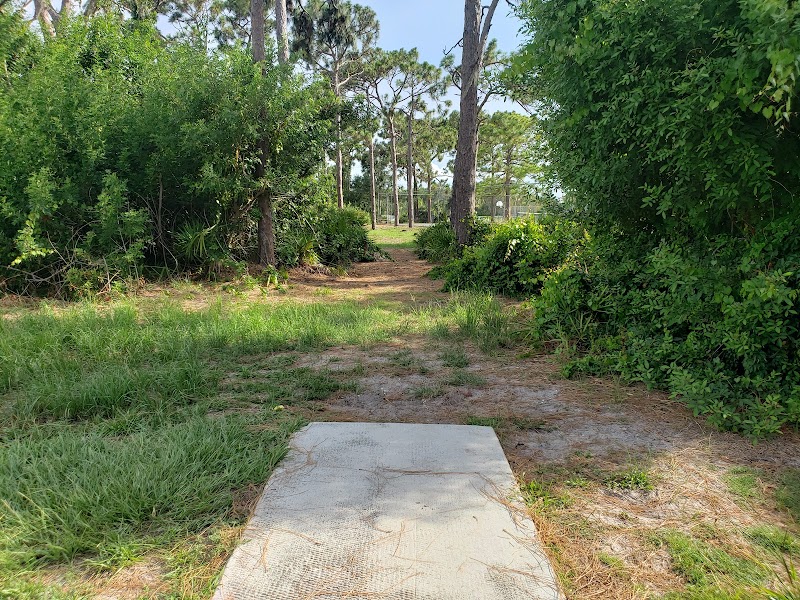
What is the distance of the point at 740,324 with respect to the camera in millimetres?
3191

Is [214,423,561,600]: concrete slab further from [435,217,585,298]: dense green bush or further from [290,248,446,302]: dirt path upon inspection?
[290,248,446,302]: dirt path

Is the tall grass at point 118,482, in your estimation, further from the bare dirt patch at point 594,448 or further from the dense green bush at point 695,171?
the dense green bush at point 695,171

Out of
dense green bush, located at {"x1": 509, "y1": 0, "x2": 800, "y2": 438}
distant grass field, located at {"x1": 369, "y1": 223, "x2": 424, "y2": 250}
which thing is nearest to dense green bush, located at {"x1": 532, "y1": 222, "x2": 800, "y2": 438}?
dense green bush, located at {"x1": 509, "y1": 0, "x2": 800, "y2": 438}

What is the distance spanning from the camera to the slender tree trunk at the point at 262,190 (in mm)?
9289

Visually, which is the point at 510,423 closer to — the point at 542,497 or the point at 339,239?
the point at 542,497

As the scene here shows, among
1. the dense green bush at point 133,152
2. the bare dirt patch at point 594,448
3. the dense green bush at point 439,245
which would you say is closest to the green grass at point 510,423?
the bare dirt patch at point 594,448

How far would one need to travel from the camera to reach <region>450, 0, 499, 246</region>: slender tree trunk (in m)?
11.4

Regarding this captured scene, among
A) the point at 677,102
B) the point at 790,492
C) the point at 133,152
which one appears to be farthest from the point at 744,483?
the point at 133,152

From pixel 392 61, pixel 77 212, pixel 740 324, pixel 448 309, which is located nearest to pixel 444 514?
pixel 740 324

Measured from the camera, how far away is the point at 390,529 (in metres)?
2.08

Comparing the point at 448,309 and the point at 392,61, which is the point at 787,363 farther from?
the point at 392,61

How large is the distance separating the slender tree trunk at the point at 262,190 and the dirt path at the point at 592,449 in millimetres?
5507

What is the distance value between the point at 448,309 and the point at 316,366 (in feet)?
9.20

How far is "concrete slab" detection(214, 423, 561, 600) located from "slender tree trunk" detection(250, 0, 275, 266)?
7.47m
